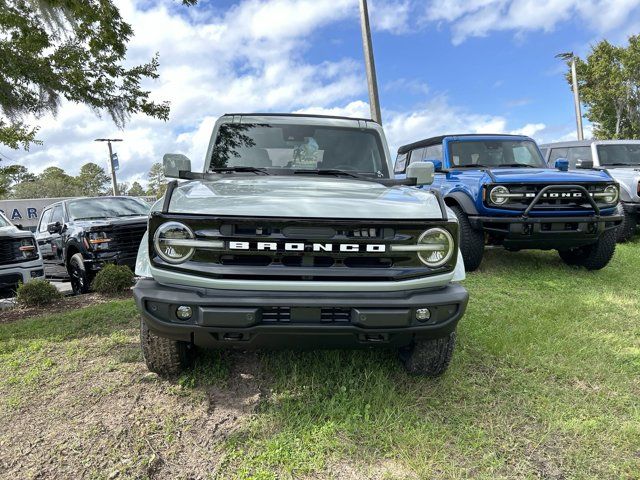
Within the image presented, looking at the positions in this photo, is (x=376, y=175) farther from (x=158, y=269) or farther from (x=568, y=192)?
(x=568, y=192)

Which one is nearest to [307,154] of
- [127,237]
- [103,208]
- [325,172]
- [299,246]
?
[325,172]

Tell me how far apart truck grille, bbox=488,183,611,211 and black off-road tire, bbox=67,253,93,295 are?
238 inches

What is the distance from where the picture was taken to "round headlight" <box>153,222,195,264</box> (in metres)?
2.30

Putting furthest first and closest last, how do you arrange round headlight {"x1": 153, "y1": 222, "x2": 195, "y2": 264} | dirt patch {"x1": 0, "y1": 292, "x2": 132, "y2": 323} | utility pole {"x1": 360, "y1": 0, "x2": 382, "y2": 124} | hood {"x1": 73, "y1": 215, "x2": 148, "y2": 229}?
utility pole {"x1": 360, "y1": 0, "x2": 382, "y2": 124} < hood {"x1": 73, "y1": 215, "x2": 148, "y2": 229} < dirt patch {"x1": 0, "y1": 292, "x2": 132, "y2": 323} < round headlight {"x1": 153, "y1": 222, "x2": 195, "y2": 264}

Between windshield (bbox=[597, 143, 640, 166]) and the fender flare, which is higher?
windshield (bbox=[597, 143, 640, 166])

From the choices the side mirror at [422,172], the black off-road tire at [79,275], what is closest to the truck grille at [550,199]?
the side mirror at [422,172]

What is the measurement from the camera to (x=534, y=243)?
18.0 feet

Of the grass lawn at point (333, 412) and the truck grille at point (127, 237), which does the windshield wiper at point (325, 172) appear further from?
the truck grille at point (127, 237)

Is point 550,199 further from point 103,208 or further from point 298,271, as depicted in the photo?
point 103,208

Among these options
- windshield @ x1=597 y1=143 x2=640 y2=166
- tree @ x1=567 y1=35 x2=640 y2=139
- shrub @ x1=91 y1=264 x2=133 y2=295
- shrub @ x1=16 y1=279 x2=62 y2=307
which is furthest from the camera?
tree @ x1=567 y1=35 x2=640 y2=139

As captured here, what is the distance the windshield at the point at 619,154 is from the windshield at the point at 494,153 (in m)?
3.39

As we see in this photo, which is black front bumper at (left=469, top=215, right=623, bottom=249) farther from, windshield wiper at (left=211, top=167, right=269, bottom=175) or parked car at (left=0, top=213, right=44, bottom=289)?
parked car at (left=0, top=213, right=44, bottom=289)

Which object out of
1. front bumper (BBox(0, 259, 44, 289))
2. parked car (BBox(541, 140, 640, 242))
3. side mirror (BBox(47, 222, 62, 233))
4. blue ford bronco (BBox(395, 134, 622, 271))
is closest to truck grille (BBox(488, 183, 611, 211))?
blue ford bronco (BBox(395, 134, 622, 271))

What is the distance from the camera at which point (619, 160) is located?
30.0ft
